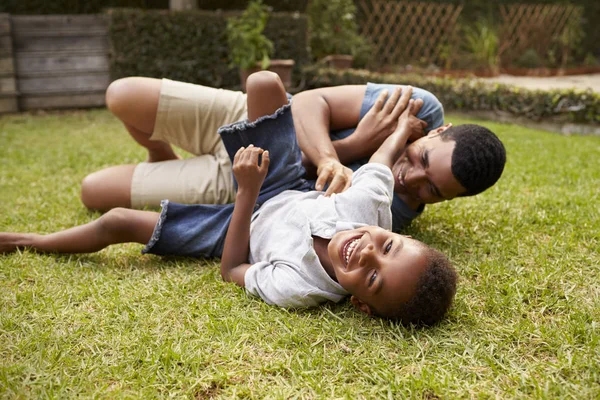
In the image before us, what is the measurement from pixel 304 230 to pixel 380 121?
2.75 ft

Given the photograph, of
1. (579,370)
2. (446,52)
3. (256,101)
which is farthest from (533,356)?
(446,52)

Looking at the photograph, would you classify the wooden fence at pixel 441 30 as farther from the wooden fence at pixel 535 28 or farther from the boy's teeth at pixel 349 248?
the boy's teeth at pixel 349 248

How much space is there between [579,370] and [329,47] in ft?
27.6

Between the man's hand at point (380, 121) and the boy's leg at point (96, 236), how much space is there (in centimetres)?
106

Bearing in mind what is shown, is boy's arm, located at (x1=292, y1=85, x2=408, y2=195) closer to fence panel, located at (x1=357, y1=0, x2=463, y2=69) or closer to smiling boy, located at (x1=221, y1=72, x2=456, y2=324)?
smiling boy, located at (x1=221, y1=72, x2=456, y2=324)

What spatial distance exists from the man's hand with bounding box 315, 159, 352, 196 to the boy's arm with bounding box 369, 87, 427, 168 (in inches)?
5.9

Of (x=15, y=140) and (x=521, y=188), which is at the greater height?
(x=521, y=188)

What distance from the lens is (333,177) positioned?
2.36 m

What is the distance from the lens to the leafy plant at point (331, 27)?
9273 mm

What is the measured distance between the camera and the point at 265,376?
1.55 meters

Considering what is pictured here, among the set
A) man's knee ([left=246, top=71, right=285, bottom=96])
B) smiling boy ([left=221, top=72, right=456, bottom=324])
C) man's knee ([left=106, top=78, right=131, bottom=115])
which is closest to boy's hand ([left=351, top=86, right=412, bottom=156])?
smiling boy ([left=221, top=72, right=456, bottom=324])

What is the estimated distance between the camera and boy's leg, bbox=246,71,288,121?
93.7 inches

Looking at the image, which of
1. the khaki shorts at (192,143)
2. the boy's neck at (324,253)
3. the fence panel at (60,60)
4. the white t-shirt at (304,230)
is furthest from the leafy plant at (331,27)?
the boy's neck at (324,253)

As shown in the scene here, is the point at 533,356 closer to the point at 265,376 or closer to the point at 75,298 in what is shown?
the point at 265,376
